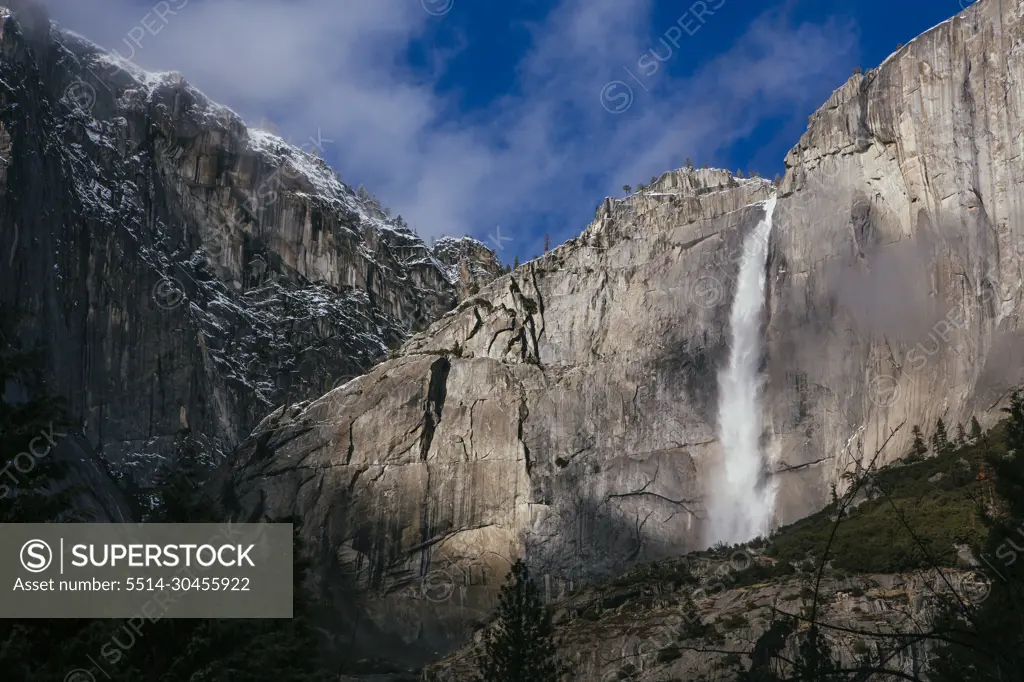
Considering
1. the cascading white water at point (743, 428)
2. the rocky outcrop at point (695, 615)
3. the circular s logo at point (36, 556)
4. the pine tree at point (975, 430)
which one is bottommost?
the circular s logo at point (36, 556)

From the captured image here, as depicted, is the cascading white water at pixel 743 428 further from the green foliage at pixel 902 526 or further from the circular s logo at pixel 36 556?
the circular s logo at pixel 36 556

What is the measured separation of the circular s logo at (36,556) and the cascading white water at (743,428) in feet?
262

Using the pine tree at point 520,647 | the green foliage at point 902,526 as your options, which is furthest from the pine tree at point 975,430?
the pine tree at point 520,647

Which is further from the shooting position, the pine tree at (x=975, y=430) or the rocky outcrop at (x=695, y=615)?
the pine tree at (x=975, y=430)

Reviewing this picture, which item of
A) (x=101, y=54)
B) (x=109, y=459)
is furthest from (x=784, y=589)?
(x=101, y=54)

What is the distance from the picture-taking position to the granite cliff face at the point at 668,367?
94938 mm

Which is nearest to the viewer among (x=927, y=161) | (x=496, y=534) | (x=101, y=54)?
(x=927, y=161)

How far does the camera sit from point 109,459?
423 feet

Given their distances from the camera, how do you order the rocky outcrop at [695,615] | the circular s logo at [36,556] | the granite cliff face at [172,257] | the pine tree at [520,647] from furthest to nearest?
the granite cliff face at [172,257], the rocky outcrop at [695,615], the pine tree at [520,647], the circular s logo at [36,556]

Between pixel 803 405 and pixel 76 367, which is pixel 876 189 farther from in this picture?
pixel 76 367

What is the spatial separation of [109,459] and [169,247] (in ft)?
101

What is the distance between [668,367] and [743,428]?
32.7ft

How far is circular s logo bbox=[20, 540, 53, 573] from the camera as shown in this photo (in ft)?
87.1

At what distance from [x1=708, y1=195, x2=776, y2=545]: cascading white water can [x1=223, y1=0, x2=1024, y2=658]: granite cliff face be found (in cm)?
119
